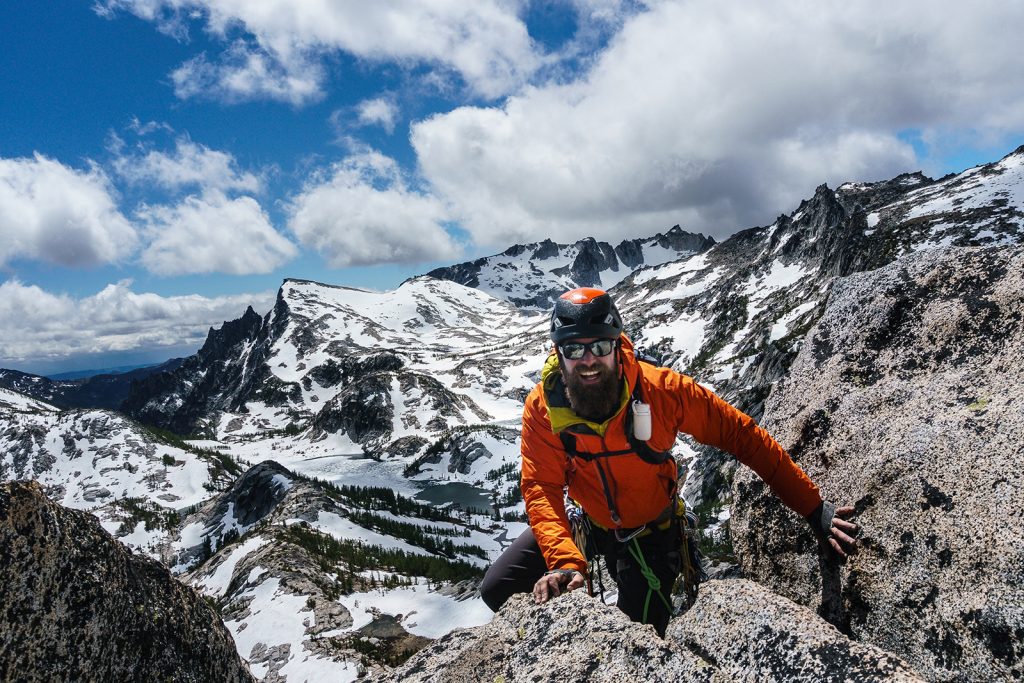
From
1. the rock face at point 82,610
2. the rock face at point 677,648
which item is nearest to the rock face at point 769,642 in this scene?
the rock face at point 677,648

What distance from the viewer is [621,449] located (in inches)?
265

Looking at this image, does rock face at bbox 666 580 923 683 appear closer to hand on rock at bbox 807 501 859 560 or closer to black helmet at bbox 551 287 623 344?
hand on rock at bbox 807 501 859 560

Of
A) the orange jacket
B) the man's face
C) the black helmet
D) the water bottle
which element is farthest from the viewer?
the black helmet

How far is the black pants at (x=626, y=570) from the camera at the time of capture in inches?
266

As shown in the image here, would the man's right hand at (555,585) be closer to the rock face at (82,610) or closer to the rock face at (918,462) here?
the rock face at (918,462)

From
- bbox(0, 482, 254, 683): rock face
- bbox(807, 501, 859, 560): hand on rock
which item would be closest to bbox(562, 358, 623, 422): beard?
bbox(807, 501, 859, 560): hand on rock

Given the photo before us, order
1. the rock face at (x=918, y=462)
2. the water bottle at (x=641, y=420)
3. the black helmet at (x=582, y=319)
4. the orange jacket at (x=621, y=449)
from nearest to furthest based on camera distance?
1. the rock face at (x=918, y=462)
2. the orange jacket at (x=621, y=449)
3. the water bottle at (x=641, y=420)
4. the black helmet at (x=582, y=319)

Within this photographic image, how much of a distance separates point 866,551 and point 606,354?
3.62 meters

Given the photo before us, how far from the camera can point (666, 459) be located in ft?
22.6

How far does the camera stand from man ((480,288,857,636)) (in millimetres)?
6402

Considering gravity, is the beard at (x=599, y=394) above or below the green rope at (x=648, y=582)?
above

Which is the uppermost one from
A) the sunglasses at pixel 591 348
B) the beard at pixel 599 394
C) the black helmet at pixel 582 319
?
the black helmet at pixel 582 319

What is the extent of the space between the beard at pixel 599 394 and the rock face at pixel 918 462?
8.26ft

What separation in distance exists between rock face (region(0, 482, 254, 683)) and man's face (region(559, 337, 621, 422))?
8153 mm
